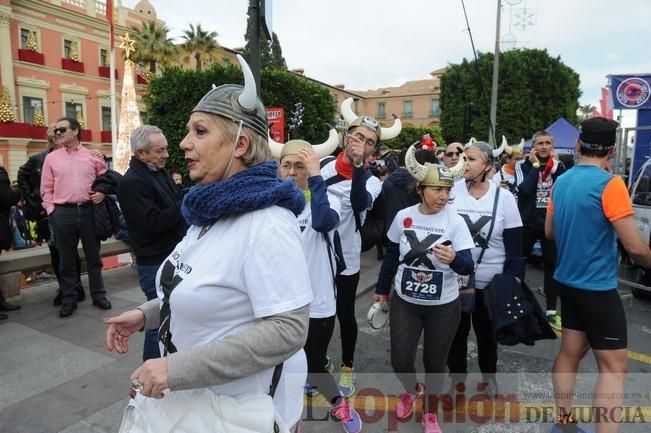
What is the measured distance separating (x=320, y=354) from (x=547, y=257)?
10.1ft

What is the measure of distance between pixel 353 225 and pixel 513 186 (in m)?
4.17

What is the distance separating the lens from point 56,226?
475 cm

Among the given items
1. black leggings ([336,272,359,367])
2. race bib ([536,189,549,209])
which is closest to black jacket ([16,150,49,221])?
black leggings ([336,272,359,367])

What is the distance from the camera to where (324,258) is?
284 centimetres

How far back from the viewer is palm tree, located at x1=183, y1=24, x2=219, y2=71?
34.0 metres

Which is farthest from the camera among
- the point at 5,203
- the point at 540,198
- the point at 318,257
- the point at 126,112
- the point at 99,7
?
the point at 99,7

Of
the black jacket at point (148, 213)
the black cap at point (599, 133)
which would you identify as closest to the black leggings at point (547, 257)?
the black cap at point (599, 133)

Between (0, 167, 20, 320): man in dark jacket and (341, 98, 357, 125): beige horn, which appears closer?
(341, 98, 357, 125): beige horn

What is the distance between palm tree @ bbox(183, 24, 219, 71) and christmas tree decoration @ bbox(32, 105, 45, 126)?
37.1 ft

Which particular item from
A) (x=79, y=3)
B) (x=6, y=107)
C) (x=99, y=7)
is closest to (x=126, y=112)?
(x=6, y=107)

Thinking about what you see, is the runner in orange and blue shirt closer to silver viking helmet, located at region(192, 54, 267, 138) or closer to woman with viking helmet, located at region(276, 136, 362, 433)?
woman with viking helmet, located at region(276, 136, 362, 433)

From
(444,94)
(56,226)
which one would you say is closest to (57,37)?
(444,94)

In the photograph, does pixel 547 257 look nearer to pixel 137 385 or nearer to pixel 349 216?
pixel 349 216

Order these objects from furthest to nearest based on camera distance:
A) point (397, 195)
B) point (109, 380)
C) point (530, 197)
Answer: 1. point (530, 197)
2. point (397, 195)
3. point (109, 380)
